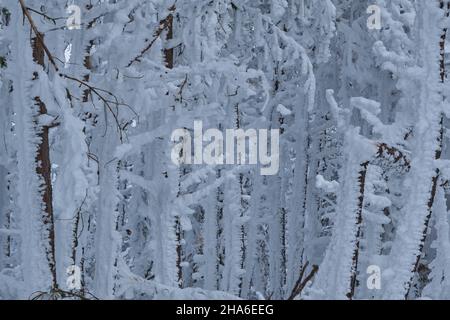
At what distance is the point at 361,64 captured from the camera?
30.2ft

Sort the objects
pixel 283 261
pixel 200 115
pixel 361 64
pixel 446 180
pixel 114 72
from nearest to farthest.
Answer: pixel 446 180, pixel 114 72, pixel 200 115, pixel 361 64, pixel 283 261

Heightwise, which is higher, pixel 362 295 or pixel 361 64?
pixel 361 64

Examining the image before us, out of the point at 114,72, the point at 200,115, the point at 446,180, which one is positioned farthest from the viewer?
the point at 200,115

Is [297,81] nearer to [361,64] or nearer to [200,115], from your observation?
[361,64]

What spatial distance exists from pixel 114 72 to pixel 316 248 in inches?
247

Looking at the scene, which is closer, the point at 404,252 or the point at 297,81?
the point at 404,252

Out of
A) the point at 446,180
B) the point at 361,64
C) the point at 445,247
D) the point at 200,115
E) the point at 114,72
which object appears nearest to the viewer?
the point at 446,180

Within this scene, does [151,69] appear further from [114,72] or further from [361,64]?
[361,64]

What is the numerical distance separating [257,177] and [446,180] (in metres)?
6.10

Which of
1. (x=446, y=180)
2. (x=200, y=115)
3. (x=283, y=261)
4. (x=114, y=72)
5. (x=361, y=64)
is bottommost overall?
(x=283, y=261)

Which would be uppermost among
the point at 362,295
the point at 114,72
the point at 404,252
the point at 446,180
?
the point at 114,72
